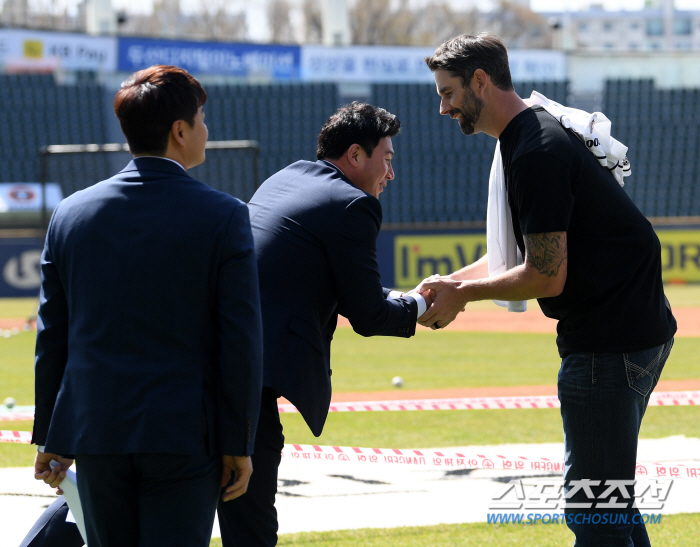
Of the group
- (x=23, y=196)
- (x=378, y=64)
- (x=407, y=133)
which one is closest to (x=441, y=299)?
(x=23, y=196)

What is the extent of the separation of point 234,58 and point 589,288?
97.0ft

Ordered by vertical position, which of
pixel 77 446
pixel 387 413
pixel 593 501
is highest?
pixel 77 446

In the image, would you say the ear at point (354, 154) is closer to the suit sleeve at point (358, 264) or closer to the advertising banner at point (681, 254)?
the suit sleeve at point (358, 264)

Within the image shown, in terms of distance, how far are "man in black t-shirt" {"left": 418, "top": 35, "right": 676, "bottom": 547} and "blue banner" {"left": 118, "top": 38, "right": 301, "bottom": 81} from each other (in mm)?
28527

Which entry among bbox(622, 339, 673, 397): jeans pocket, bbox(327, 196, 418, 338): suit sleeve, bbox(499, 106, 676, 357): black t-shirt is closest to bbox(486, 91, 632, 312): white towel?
bbox(499, 106, 676, 357): black t-shirt

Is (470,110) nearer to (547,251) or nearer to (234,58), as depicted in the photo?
(547,251)

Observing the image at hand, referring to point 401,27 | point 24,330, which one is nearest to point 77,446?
point 24,330

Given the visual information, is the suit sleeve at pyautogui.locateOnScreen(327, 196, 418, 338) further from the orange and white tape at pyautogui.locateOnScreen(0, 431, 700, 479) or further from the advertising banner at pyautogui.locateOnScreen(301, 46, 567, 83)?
the advertising banner at pyautogui.locateOnScreen(301, 46, 567, 83)

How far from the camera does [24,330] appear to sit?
631 inches

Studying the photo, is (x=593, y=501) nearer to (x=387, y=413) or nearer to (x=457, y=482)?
(x=457, y=482)

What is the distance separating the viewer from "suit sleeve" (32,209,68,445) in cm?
258

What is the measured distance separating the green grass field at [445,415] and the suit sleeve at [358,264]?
154 centimetres

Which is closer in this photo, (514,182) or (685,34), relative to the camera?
(514,182)

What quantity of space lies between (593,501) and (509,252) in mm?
974
